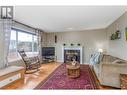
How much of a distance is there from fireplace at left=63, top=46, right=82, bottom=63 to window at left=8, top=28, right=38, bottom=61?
205 cm

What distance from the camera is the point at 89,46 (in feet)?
25.3

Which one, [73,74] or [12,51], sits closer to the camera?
[73,74]

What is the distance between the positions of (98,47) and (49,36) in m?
3.41

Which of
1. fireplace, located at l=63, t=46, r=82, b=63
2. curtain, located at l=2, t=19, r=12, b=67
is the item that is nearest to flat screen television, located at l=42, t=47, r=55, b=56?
fireplace, located at l=63, t=46, r=82, b=63

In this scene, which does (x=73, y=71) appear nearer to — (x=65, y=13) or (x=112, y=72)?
(x=112, y=72)

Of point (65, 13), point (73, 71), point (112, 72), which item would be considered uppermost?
point (65, 13)

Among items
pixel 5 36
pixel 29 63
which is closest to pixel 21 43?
pixel 29 63

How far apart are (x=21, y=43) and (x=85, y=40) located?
4.06 m

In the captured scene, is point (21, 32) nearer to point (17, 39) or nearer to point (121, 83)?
point (17, 39)

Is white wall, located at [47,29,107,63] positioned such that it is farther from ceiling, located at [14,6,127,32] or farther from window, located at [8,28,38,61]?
ceiling, located at [14,6,127,32]

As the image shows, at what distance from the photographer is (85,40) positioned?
25.6 ft

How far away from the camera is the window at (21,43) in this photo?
4.78 metres

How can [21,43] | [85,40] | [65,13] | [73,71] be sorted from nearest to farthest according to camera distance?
[65,13]
[73,71]
[21,43]
[85,40]
